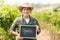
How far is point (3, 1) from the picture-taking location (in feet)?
38.3

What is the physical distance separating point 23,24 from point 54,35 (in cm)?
602

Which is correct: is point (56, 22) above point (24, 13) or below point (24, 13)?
below

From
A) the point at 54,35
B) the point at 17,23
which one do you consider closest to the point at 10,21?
the point at 54,35

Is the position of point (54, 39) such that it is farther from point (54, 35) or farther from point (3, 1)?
point (3, 1)

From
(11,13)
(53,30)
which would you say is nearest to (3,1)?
(11,13)

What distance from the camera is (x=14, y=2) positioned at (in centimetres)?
1296

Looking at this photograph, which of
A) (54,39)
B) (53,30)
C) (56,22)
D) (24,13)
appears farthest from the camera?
(56,22)

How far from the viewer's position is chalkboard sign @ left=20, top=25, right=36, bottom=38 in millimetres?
7395

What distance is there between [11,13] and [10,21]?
0.32 m

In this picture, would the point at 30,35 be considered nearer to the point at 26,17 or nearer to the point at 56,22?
the point at 26,17

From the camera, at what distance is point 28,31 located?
747 cm

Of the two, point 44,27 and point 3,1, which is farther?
point 44,27

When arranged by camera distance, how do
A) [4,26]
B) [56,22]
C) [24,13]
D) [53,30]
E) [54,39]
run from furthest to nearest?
[56,22] → [53,30] → [54,39] → [4,26] → [24,13]

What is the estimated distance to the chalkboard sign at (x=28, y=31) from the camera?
24.3ft
